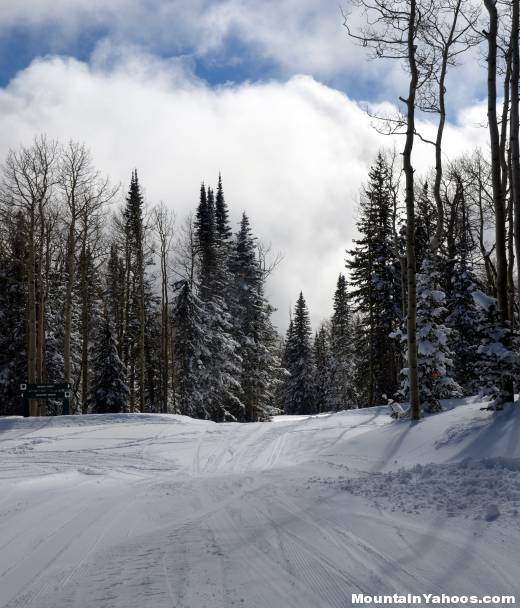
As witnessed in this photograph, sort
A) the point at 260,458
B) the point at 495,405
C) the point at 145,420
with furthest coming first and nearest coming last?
the point at 145,420
the point at 260,458
the point at 495,405

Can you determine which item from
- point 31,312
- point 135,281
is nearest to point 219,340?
point 135,281

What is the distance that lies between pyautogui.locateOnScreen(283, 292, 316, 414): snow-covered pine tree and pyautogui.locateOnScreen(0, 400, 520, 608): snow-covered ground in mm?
39343

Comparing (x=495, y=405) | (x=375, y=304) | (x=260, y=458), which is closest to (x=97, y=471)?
(x=260, y=458)

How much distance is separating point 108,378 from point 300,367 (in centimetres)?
2663

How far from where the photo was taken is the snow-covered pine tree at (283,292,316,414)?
49969 millimetres

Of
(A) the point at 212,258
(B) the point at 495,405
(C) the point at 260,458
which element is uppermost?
(A) the point at 212,258

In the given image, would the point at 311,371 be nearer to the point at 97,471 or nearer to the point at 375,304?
the point at 375,304

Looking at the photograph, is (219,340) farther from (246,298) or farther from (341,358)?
(341,358)

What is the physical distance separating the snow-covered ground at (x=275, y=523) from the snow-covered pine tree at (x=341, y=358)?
126ft

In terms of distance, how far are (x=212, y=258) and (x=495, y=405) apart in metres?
25.9

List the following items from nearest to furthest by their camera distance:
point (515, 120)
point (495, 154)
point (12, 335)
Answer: point (495, 154) → point (515, 120) → point (12, 335)

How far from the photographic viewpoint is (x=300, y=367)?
5053 cm

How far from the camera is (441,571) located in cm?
361

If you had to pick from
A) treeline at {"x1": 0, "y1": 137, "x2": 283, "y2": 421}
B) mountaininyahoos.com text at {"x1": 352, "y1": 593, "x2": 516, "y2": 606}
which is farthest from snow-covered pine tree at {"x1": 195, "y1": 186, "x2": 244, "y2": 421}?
mountaininyahoos.com text at {"x1": 352, "y1": 593, "x2": 516, "y2": 606}
